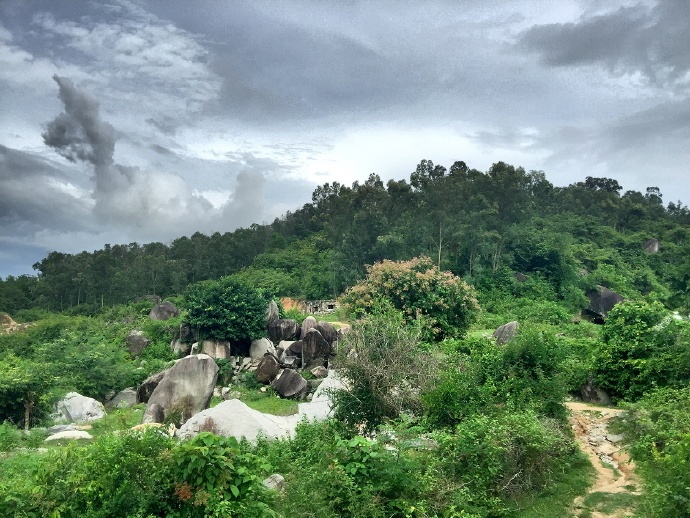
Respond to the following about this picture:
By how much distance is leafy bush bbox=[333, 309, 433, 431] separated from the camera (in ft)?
33.9

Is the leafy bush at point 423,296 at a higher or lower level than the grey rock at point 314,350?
higher

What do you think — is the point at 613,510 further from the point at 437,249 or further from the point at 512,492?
→ the point at 437,249

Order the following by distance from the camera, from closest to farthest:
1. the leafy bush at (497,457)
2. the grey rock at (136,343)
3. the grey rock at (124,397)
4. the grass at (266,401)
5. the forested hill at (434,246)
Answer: the leafy bush at (497,457) → the grass at (266,401) → the grey rock at (124,397) → the grey rock at (136,343) → the forested hill at (434,246)

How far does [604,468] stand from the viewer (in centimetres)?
882

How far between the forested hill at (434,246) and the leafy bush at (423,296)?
9928mm

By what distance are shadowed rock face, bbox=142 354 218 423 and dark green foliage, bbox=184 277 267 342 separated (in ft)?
23.5

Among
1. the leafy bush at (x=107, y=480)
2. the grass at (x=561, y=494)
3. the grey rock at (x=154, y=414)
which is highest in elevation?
the leafy bush at (x=107, y=480)

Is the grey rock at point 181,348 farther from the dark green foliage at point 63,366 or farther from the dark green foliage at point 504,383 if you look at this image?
the dark green foliage at point 504,383

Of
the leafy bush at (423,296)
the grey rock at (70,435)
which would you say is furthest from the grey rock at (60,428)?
the leafy bush at (423,296)

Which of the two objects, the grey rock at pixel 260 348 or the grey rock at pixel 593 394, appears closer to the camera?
the grey rock at pixel 593 394

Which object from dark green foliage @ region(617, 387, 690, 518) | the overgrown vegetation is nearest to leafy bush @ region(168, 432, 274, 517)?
the overgrown vegetation

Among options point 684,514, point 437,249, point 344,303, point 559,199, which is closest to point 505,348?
point 684,514

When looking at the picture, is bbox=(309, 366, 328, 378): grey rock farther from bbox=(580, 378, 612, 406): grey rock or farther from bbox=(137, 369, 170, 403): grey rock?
bbox=(580, 378, 612, 406): grey rock

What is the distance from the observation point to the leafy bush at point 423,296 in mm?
16531
